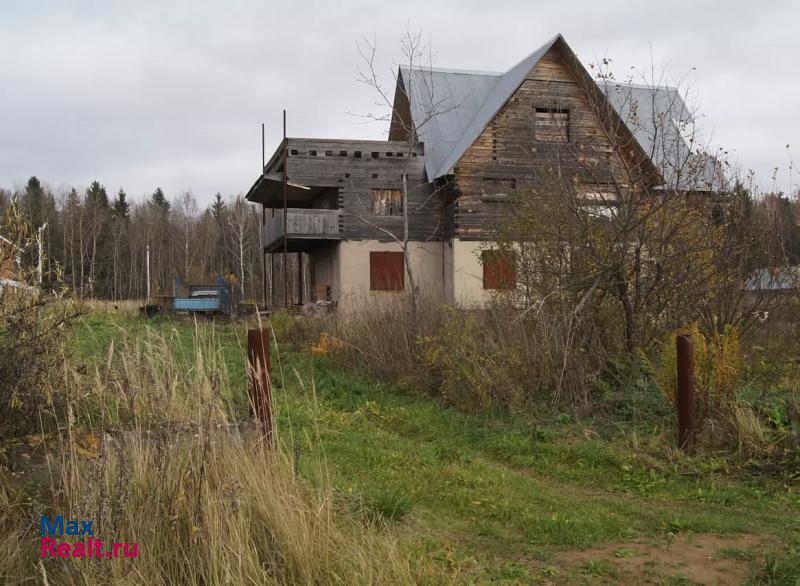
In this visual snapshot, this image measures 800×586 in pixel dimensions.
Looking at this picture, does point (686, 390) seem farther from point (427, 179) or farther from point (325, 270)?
point (325, 270)

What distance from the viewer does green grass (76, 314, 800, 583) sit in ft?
16.3

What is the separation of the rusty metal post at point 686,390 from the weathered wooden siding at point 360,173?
2095cm

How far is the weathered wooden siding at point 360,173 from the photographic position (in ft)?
91.0

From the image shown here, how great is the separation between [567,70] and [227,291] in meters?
15.8

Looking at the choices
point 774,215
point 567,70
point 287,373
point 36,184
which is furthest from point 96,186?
point 774,215

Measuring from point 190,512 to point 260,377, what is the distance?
126cm

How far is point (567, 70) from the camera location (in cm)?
2731

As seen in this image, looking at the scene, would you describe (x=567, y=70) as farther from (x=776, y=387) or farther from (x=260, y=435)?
(x=260, y=435)

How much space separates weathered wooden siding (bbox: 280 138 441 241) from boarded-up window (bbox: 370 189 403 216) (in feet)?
0.83

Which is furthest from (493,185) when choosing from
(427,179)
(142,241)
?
(142,241)

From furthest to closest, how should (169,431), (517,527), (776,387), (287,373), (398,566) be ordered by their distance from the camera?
1. (287,373)
2. (776,387)
3. (517,527)
4. (169,431)
5. (398,566)

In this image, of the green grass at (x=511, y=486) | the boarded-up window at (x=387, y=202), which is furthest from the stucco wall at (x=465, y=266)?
the green grass at (x=511, y=486)

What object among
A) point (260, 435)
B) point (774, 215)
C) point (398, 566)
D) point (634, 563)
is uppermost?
point (774, 215)

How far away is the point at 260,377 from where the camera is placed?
196 inches
